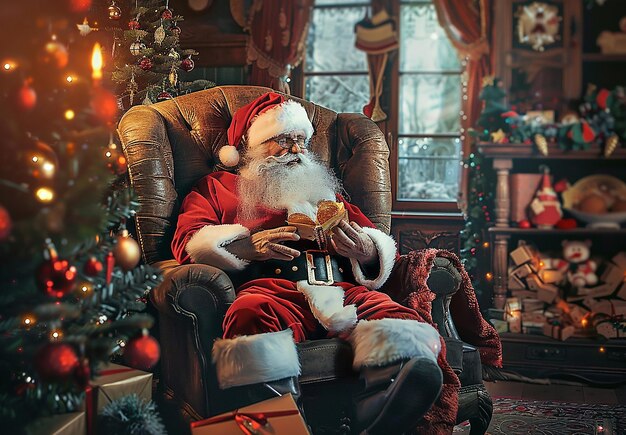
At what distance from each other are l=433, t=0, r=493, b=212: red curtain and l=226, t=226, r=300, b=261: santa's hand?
260 centimetres

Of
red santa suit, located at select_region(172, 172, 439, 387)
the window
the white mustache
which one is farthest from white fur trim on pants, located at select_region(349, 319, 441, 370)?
the window

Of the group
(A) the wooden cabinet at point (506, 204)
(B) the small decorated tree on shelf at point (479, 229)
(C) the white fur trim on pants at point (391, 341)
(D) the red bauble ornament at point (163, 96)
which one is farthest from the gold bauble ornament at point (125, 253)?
(B) the small decorated tree on shelf at point (479, 229)

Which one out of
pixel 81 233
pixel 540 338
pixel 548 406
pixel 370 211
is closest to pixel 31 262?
pixel 81 233

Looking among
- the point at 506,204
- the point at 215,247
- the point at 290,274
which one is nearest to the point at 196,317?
the point at 215,247

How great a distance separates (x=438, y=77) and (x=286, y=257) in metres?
3.11

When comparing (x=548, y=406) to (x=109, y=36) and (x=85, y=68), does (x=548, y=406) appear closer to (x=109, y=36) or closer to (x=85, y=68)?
(x=85, y=68)

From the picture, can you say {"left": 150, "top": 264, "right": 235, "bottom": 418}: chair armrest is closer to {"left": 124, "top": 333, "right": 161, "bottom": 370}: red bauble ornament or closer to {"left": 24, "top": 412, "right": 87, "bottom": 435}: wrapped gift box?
{"left": 24, "top": 412, "right": 87, "bottom": 435}: wrapped gift box

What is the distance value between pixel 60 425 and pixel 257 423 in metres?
0.52

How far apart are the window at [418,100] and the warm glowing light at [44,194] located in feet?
13.1

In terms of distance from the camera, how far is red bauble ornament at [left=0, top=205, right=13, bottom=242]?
160 centimetres

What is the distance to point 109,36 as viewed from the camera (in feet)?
16.1

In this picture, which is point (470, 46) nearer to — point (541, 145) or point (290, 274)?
point (541, 145)

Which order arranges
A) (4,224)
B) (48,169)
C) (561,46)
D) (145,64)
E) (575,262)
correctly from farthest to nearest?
(561,46), (575,262), (145,64), (48,169), (4,224)

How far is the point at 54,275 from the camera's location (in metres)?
1.65
